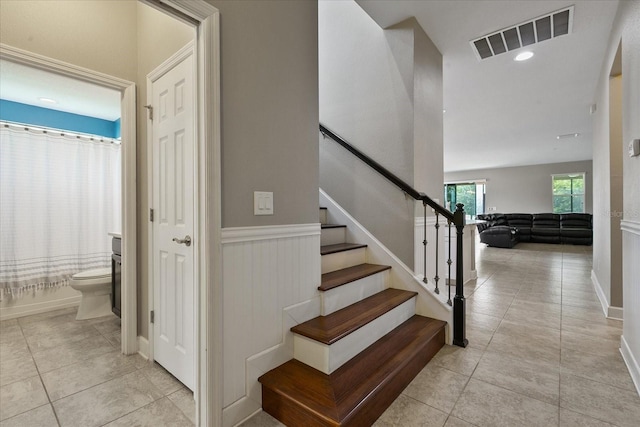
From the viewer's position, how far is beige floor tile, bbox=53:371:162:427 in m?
1.54

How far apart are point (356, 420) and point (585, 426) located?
1.14m

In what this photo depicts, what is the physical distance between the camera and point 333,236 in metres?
2.76

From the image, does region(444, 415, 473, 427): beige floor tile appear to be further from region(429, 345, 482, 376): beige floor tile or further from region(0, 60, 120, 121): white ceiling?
region(0, 60, 120, 121): white ceiling

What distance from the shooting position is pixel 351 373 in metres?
1.60

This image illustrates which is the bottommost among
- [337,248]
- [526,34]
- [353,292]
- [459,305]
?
[459,305]

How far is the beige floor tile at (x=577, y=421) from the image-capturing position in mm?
1436

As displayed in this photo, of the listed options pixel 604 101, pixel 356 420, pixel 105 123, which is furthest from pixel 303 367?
pixel 105 123

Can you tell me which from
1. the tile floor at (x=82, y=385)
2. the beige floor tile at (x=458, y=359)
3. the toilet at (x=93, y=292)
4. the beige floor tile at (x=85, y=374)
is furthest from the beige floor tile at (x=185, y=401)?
the toilet at (x=93, y=292)

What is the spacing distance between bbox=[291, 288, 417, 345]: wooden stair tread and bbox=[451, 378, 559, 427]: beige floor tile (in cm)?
66

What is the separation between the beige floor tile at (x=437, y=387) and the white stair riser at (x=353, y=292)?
63 centimetres

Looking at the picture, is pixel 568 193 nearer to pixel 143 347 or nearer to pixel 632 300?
pixel 632 300

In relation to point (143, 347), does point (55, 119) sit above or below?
above

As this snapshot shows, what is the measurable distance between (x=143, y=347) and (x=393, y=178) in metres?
2.41

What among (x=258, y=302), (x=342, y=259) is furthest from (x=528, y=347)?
(x=258, y=302)
